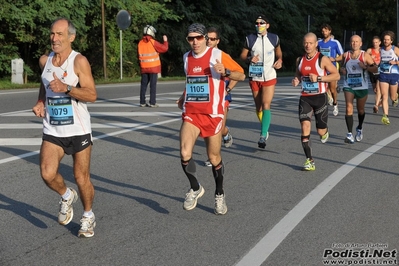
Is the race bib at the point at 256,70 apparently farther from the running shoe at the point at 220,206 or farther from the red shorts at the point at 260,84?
the running shoe at the point at 220,206

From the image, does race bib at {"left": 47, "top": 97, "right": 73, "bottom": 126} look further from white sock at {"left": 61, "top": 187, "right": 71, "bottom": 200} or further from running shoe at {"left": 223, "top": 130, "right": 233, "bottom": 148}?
running shoe at {"left": 223, "top": 130, "right": 233, "bottom": 148}

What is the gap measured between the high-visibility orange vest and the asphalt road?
13.9 ft

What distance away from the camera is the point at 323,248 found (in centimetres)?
607

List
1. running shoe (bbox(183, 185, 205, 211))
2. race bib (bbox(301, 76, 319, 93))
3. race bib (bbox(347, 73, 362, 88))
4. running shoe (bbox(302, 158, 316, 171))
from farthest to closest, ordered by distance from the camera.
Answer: race bib (bbox(347, 73, 362, 88))
race bib (bbox(301, 76, 319, 93))
running shoe (bbox(302, 158, 316, 171))
running shoe (bbox(183, 185, 205, 211))

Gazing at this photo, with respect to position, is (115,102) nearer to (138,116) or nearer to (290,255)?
(138,116)

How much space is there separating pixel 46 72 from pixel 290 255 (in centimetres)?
245

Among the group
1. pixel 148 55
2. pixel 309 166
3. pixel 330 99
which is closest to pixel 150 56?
pixel 148 55

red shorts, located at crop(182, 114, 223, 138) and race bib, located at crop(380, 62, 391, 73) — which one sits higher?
race bib, located at crop(380, 62, 391, 73)

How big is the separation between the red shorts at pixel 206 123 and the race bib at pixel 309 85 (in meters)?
3.51

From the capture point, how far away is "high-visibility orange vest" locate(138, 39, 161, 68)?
713 inches

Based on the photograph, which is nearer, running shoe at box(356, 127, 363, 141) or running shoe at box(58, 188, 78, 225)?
running shoe at box(58, 188, 78, 225)

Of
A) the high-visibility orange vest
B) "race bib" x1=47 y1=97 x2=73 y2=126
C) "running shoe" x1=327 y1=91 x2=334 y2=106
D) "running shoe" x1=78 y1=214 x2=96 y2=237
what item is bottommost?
"running shoe" x1=78 y1=214 x2=96 y2=237

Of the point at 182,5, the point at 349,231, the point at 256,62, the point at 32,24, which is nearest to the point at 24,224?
the point at 349,231

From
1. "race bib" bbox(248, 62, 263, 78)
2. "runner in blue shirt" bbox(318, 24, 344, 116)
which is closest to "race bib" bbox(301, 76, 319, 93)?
"race bib" bbox(248, 62, 263, 78)
